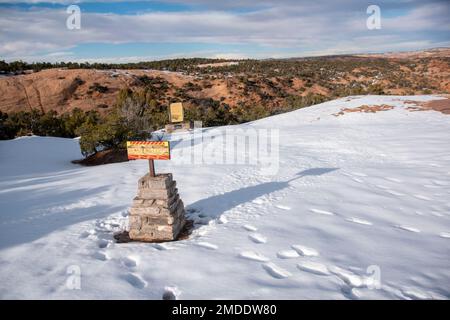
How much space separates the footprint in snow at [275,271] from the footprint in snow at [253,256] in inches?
6.1

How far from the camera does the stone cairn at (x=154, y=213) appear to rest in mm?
5748

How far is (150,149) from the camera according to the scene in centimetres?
594

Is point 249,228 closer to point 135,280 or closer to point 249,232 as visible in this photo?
point 249,232

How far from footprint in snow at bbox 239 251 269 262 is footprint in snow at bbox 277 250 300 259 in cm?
26

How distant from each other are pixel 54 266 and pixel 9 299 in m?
0.83

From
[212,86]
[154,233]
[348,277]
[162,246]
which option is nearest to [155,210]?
[154,233]

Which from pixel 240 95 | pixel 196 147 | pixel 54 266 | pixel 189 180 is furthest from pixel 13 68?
pixel 54 266

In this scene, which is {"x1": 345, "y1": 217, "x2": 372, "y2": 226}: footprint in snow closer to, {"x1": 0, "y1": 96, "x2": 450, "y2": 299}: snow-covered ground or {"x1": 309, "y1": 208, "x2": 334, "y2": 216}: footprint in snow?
{"x1": 0, "y1": 96, "x2": 450, "y2": 299}: snow-covered ground

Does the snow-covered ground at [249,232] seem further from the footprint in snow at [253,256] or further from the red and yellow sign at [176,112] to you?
the red and yellow sign at [176,112]

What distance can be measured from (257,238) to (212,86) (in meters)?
42.7

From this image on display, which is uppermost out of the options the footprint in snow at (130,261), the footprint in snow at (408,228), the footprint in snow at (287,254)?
the footprint in snow at (130,261)

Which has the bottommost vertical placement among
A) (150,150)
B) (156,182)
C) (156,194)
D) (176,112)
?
(156,194)

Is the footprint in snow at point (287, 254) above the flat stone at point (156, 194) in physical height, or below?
below

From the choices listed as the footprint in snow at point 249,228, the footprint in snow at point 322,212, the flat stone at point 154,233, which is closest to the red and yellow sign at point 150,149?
the flat stone at point 154,233
